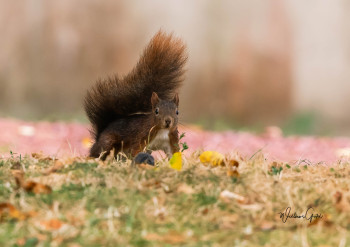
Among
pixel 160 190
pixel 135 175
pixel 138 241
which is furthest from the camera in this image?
pixel 135 175

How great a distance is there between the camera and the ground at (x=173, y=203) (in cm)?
290

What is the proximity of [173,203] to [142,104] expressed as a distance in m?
1.85

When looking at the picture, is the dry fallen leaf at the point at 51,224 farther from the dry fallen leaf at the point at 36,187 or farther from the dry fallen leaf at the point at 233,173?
the dry fallen leaf at the point at 233,173

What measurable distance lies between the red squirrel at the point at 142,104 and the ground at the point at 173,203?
0.99 feet

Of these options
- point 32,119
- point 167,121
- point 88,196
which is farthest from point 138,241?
point 32,119

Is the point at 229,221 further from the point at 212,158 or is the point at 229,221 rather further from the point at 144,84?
the point at 144,84

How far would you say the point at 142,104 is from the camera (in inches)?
199

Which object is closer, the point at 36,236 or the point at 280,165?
the point at 36,236

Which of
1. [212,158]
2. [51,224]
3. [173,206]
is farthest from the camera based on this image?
[212,158]

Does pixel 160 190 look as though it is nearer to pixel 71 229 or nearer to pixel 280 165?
pixel 71 229

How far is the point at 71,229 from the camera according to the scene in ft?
9.55

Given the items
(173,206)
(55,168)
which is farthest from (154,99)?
(173,206)

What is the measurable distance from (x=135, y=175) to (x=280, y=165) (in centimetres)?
124

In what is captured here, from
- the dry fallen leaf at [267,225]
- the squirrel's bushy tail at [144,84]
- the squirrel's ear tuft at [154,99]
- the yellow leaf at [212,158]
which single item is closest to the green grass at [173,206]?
the dry fallen leaf at [267,225]
